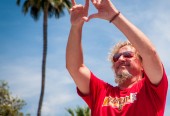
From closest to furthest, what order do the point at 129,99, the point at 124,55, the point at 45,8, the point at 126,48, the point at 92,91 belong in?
the point at 129,99 < the point at 92,91 < the point at 124,55 < the point at 126,48 < the point at 45,8

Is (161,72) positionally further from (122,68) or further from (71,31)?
(71,31)

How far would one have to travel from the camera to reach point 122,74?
142 inches

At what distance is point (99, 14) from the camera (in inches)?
118

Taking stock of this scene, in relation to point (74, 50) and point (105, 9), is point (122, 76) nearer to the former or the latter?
point (74, 50)

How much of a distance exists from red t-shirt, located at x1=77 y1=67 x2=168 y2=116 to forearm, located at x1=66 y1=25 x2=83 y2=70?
0.25 m

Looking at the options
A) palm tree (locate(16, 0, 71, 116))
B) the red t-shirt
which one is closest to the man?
the red t-shirt

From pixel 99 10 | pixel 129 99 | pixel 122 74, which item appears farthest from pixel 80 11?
pixel 129 99

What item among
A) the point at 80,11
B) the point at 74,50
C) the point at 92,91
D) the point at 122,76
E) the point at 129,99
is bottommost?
the point at 129,99

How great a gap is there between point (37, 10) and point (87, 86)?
77.8 ft

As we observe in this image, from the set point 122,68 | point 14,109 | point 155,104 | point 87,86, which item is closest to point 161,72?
point 155,104

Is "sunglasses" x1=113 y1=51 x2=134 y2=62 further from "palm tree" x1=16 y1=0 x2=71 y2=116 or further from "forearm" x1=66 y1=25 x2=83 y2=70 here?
"palm tree" x1=16 y1=0 x2=71 y2=116

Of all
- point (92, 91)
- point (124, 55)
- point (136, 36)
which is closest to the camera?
point (136, 36)

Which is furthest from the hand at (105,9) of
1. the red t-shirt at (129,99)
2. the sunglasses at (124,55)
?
the sunglasses at (124,55)

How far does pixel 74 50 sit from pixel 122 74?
57cm
